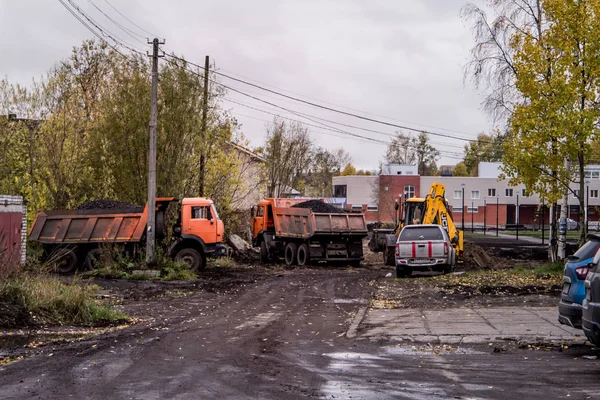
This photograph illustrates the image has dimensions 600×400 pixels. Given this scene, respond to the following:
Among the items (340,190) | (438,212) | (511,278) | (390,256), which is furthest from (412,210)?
(340,190)

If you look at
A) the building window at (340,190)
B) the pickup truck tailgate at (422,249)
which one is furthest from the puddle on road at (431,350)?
the building window at (340,190)

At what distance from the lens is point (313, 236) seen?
31.9 meters

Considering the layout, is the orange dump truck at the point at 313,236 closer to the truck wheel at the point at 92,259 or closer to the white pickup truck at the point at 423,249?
the white pickup truck at the point at 423,249

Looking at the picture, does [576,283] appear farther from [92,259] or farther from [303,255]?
[303,255]

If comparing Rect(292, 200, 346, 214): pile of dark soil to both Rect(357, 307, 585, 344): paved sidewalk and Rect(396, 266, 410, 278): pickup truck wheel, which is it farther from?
Rect(357, 307, 585, 344): paved sidewalk

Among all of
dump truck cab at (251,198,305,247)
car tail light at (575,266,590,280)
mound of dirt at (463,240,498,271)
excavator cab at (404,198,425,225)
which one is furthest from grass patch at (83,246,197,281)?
car tail light at (575,266,590,280)

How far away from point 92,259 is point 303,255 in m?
9.11

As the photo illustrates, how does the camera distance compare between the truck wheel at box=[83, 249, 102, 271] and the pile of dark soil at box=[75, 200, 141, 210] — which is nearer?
the truck wheel at box=[83, 249, 102, 271]

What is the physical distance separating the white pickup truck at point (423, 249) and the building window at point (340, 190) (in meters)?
71.4

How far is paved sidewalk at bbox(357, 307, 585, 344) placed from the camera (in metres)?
12.2

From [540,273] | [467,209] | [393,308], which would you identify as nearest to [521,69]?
[540,273]

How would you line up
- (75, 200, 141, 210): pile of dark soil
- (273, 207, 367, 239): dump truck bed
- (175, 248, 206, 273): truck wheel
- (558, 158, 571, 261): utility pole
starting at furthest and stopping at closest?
(273, 207, 367, 239): dump truck bed, (75, 200, 141, 210): pile of dark soil, (175, 248, 206, 273): truck wheel, (558, 158, 571, 261): utility pole

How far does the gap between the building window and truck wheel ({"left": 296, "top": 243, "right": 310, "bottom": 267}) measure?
63.9 m

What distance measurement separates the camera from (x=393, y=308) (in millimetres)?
16734
